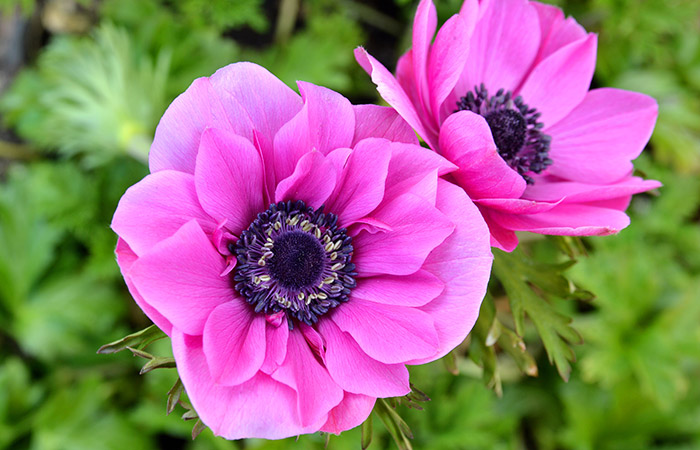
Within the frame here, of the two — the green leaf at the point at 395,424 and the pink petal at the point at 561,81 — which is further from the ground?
the pink petal at the point at 561,81

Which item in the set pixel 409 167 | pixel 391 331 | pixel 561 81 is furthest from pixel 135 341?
pixel 561 81

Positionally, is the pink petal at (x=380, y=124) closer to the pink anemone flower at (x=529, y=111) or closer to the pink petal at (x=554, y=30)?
the pink anemone flower at (x=529, y=111)

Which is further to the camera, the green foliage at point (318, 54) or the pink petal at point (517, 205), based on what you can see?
the green foliage at point (318, 54)

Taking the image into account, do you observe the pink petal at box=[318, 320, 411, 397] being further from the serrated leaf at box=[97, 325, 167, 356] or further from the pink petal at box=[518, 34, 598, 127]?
the pink petal at box=[518, 34, 598, 127]

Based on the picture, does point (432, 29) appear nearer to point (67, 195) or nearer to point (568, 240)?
point (568, 240)

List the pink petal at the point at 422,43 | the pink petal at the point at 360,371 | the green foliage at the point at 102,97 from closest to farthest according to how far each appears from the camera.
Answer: the pink petal at the point at 360,371
the pink petal at the point at 422,43
the green foliage at the point at 102,97

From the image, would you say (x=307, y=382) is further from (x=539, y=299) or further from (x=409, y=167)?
(x=539, y=299)

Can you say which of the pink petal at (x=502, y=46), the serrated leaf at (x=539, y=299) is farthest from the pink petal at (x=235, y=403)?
the pink petal at (x=502, y=46)
